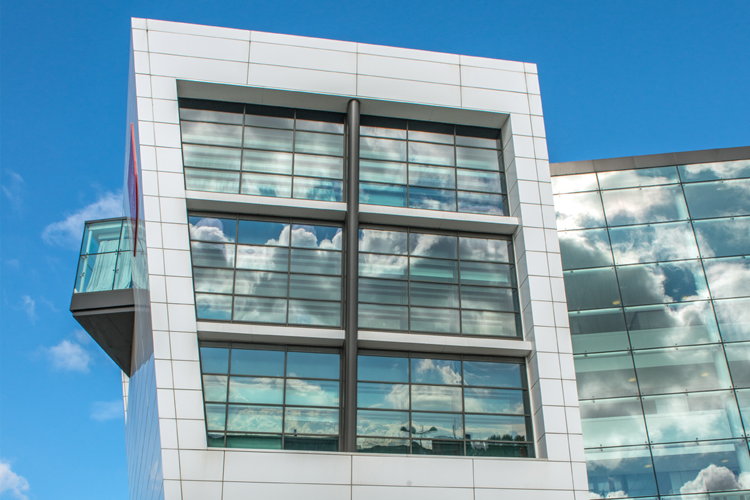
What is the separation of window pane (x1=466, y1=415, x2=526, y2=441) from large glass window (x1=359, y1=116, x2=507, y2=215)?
6341mm

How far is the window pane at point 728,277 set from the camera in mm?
22688

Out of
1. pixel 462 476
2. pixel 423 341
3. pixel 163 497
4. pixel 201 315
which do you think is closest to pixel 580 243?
pixel 423 341

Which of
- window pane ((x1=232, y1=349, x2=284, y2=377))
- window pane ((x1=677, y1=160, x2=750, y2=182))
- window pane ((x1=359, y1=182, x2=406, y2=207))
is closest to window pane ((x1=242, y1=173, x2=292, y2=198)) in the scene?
window pane ((x1=359, y1=182, x2=406, y2=207))

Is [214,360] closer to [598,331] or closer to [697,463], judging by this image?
[598,331]

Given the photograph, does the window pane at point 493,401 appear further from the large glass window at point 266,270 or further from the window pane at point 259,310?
the window pane at point 259,310

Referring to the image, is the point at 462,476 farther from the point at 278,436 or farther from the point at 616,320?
Result: the point at 616,320

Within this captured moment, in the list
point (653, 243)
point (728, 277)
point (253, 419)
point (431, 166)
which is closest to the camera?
point (253, 419)

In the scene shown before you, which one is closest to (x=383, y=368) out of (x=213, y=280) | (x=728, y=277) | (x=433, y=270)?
(x=433, y=270)

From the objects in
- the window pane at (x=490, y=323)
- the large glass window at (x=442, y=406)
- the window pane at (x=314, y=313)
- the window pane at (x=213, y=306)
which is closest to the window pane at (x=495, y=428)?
the large glass window at (x=442, y=406)

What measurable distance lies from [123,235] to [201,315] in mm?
6863

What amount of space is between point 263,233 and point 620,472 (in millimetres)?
12784

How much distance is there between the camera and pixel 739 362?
2177 centimetres

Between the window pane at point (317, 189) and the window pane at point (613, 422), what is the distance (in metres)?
10.1

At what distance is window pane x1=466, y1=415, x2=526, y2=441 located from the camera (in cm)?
1905
